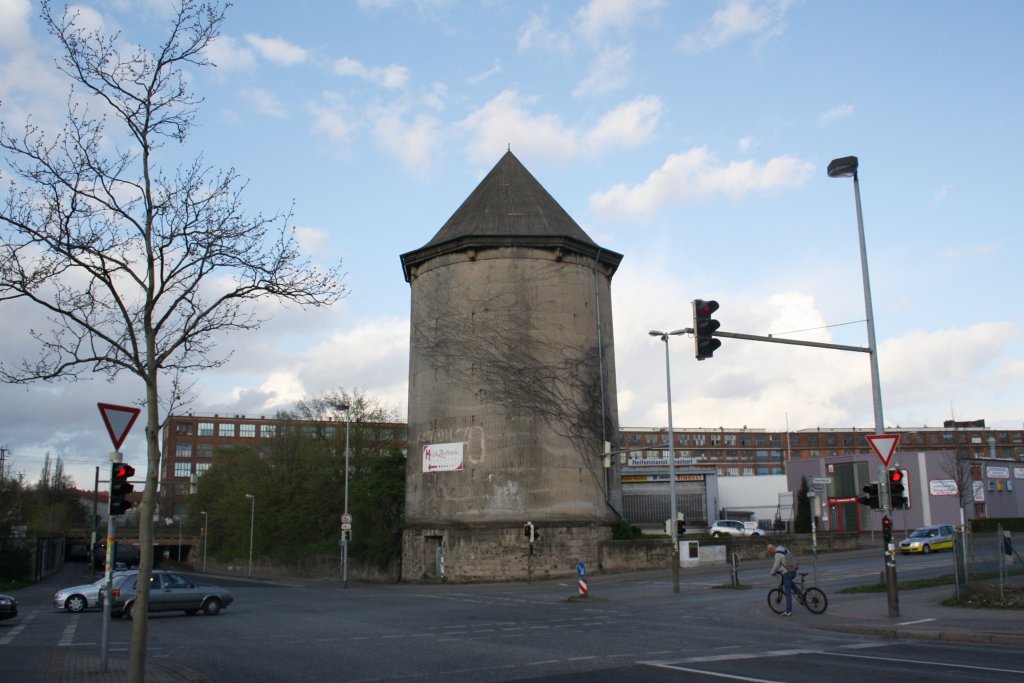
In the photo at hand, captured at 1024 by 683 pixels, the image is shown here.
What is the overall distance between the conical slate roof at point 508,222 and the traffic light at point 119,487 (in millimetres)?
33601

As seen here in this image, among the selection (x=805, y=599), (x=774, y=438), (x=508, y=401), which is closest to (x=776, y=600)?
(x=805, y=599)

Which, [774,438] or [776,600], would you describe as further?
[774,438]

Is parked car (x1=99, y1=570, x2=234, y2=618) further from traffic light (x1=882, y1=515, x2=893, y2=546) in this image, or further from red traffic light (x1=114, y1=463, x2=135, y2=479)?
traffic light (x1=882, y1=515, x2=893, y2=546)

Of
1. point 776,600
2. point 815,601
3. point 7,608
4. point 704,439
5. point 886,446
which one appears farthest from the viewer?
point 704,439

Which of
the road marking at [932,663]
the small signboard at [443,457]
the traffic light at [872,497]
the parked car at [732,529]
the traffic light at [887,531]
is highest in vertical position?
the small signboard at [443,457]

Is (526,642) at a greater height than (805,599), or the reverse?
(805,599)

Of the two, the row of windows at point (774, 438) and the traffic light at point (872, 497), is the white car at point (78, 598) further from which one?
the row of windows at point (774, 438)

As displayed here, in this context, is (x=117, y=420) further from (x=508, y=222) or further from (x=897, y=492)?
(x=508, y=222)

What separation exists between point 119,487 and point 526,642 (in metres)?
8.11

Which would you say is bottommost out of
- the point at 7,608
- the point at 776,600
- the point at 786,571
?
the point at 7,608

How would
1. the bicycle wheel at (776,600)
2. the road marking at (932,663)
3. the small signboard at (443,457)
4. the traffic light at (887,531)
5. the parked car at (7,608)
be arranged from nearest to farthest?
the road marking at (932,663) < the traffic light at (887,531) < the bicycle wheel at (776,600) < the parked car at (7,608) < the small signboard at (443,457)

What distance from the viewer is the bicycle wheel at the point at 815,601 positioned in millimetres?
21719

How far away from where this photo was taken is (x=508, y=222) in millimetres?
47719

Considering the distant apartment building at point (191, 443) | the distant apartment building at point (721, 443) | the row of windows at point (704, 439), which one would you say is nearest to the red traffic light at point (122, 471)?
the distant apartment building at point (721, 443)
